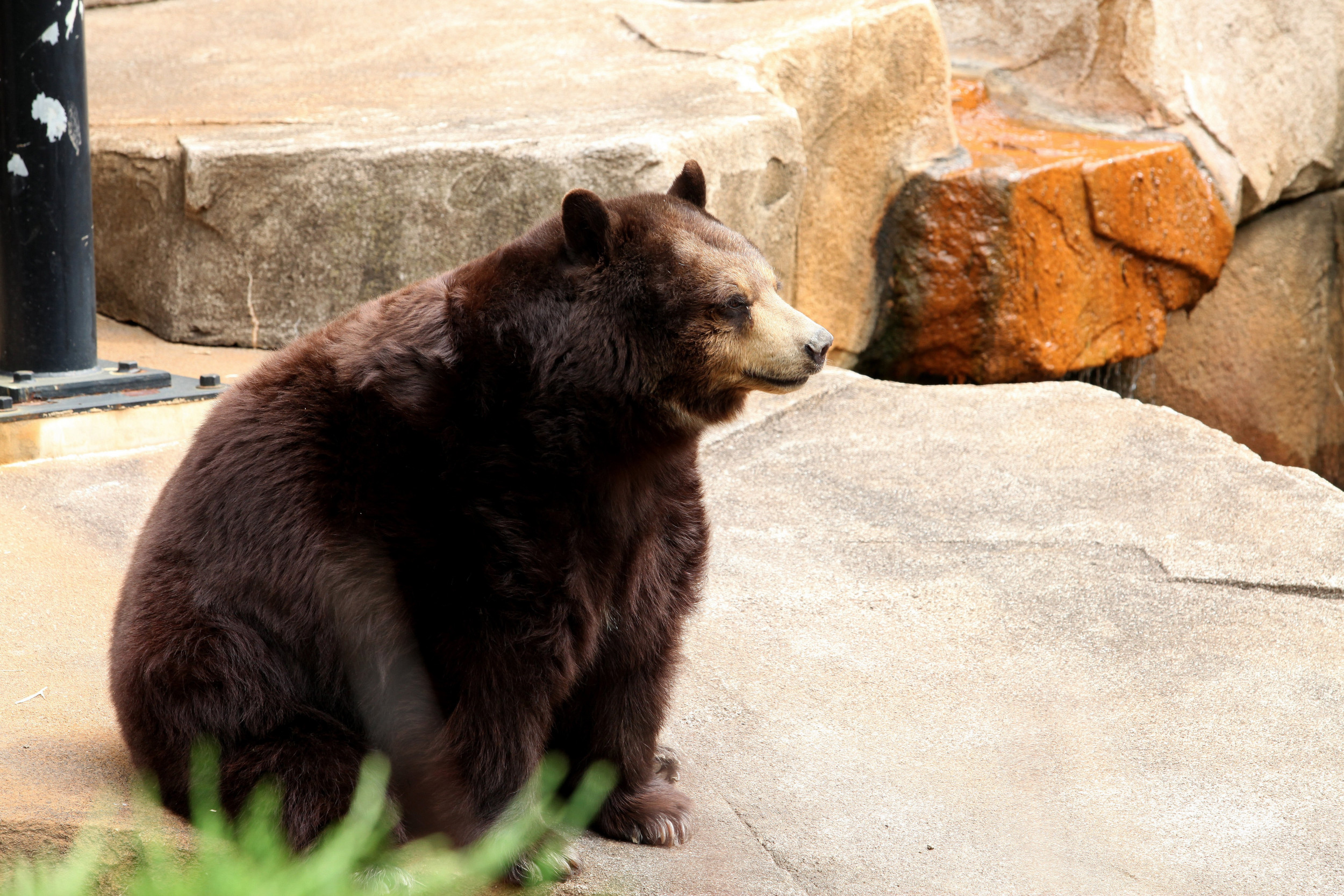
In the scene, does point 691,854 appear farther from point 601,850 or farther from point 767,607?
point 767,607

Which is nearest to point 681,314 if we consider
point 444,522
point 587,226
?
point 587,226

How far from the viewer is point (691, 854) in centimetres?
266

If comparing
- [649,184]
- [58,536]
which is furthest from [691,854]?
[649,184]

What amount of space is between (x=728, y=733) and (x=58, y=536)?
2.15 meters

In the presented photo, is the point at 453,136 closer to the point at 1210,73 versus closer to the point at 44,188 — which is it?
the point at 44,188

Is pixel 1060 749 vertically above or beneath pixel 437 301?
beneath

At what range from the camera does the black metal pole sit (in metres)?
4.53

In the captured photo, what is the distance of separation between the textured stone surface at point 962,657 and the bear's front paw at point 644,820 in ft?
0.13

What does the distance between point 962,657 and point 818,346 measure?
1446 mm

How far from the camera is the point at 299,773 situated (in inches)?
94.3

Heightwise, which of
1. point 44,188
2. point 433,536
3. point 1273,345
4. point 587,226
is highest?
point 587,226

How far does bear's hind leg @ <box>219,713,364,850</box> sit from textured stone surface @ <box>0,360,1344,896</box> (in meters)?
0.30

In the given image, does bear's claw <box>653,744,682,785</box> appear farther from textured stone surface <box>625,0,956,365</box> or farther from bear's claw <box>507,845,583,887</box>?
textured stone surface <box>625,0,956,365</box>

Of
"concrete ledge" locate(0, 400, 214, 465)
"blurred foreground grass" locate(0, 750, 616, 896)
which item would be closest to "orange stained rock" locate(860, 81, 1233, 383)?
"concrete ledge" locate(0, 400, 214, 465)
